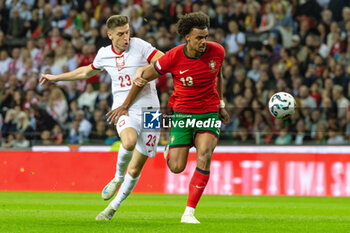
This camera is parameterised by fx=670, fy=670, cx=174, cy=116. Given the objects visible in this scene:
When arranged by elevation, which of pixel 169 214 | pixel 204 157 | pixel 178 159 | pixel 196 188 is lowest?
pixel 169 214

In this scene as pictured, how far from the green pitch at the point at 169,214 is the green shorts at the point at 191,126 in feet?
3.27

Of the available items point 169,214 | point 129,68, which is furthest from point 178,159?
point 169,214

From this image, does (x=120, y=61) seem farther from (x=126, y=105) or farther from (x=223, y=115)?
(x=223, y=115)

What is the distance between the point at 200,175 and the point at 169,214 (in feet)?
6.47

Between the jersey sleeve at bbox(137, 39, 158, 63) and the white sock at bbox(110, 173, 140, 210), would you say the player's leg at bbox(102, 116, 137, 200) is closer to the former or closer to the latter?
the white sock at bbox(110, 173, 140, 210)

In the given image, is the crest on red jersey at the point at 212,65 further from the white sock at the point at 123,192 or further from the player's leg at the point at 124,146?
the white sock at the point at 123,192

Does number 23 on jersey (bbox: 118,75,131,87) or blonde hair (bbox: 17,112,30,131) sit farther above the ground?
number 23 on jersey (bbox: 118,75,131,87)

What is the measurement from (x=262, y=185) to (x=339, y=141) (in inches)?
74.3

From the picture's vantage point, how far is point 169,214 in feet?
31.6

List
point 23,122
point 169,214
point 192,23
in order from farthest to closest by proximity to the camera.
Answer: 1. point 23,122
2. point 169,214
3. point 192,23

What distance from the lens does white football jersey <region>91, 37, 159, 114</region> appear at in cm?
843

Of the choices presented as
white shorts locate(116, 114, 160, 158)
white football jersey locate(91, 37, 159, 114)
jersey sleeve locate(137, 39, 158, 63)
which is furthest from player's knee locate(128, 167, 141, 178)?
jersey sleeve locate(137, 39, 158, 63)

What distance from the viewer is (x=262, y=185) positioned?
14445mm

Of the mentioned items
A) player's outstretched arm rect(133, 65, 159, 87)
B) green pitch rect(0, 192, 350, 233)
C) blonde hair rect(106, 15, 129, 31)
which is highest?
blonde hair rect(106, 15, 129, 31)
